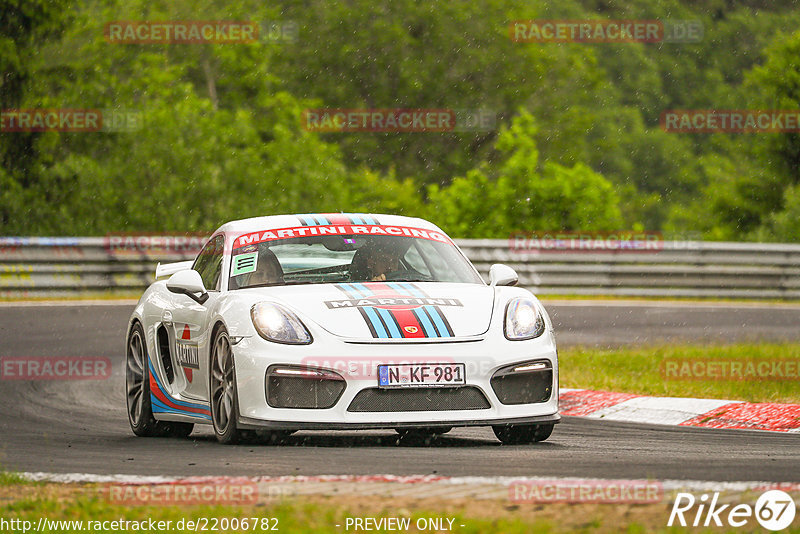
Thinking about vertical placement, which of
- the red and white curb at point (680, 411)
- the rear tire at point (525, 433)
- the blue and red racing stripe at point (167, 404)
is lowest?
the red and white curb at point (680, 411)

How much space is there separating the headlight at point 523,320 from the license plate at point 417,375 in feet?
1.49

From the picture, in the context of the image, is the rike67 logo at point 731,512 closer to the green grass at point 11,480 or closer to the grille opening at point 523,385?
the grille opening at point 523,385

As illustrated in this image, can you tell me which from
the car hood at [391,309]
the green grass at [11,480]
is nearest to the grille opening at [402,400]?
the car hood at [391,309]

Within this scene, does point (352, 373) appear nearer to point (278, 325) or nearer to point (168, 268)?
point (278, 325)

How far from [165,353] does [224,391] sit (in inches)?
57.1

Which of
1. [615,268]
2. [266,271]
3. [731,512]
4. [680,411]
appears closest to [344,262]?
[266,271]

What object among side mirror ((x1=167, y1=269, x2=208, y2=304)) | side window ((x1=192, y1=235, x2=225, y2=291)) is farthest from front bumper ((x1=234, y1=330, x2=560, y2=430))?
side window ((x1=192, y1=235, x2=225, y2=291))

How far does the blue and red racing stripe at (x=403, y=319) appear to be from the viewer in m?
7.25

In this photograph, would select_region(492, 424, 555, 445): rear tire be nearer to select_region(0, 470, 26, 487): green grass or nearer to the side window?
the side window

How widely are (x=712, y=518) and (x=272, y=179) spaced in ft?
106

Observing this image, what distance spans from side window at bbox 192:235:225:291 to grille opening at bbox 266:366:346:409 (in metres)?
1.30

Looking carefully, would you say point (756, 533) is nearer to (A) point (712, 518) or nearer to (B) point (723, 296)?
(A) point (712, 518)

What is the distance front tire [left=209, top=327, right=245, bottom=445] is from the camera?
7.41 m

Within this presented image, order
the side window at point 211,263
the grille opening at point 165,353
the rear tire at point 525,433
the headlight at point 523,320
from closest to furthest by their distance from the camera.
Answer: the headlight at point 523,320 → the rear tire at point 525,433 → the side window at point 211,263 → the grille opening at point 165,353
